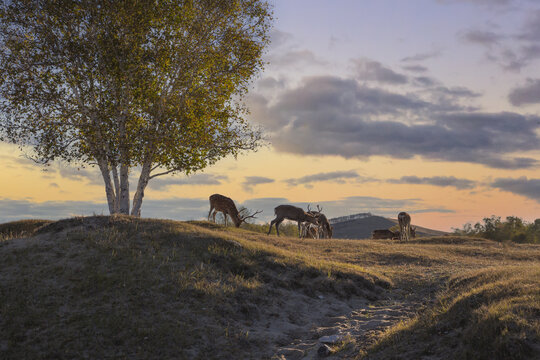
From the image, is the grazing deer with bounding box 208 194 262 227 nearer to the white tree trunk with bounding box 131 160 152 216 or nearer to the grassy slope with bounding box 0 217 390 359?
the white tree trunk with bounding box 131 160 152 216

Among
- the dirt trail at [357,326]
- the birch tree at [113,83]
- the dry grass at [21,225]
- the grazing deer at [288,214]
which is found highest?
the birch tree at [113,83]

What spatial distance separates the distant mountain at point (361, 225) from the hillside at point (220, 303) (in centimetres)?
6831

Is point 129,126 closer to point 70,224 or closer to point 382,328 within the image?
point 70,224

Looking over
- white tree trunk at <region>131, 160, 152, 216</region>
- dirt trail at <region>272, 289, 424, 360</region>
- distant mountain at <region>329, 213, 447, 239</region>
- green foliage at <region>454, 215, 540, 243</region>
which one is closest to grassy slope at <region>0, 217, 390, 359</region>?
dirt trail at <region>272, 289, 424, 360</region>

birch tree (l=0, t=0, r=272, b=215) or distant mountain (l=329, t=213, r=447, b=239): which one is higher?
birch tree (l=0, t=0, r=272, b=215)

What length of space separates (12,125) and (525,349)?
2876cm

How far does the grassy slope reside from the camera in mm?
10070

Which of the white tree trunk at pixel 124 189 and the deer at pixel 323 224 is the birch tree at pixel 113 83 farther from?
the deer at pixel 323 224

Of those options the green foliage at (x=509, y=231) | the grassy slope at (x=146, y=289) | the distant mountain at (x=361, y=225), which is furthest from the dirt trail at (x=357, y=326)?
the distant mountain at (x=361, y=225)

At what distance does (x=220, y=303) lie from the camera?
1205 cm

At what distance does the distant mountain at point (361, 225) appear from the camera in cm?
8612

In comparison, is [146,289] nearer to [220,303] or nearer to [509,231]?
[220,303]

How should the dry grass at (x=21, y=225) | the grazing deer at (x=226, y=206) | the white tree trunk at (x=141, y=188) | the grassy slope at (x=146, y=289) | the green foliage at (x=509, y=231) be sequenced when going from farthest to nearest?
1. the green foliage at (x=509, y=231)
2. the grazing deer at (x=226, y=206)
3. the white tree trunk at (x=141, y=188)
4. the dry grass at (x=21, y=225)
5. the grassy slope at (x=146, y=289)

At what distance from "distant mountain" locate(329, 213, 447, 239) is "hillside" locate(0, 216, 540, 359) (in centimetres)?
6831
